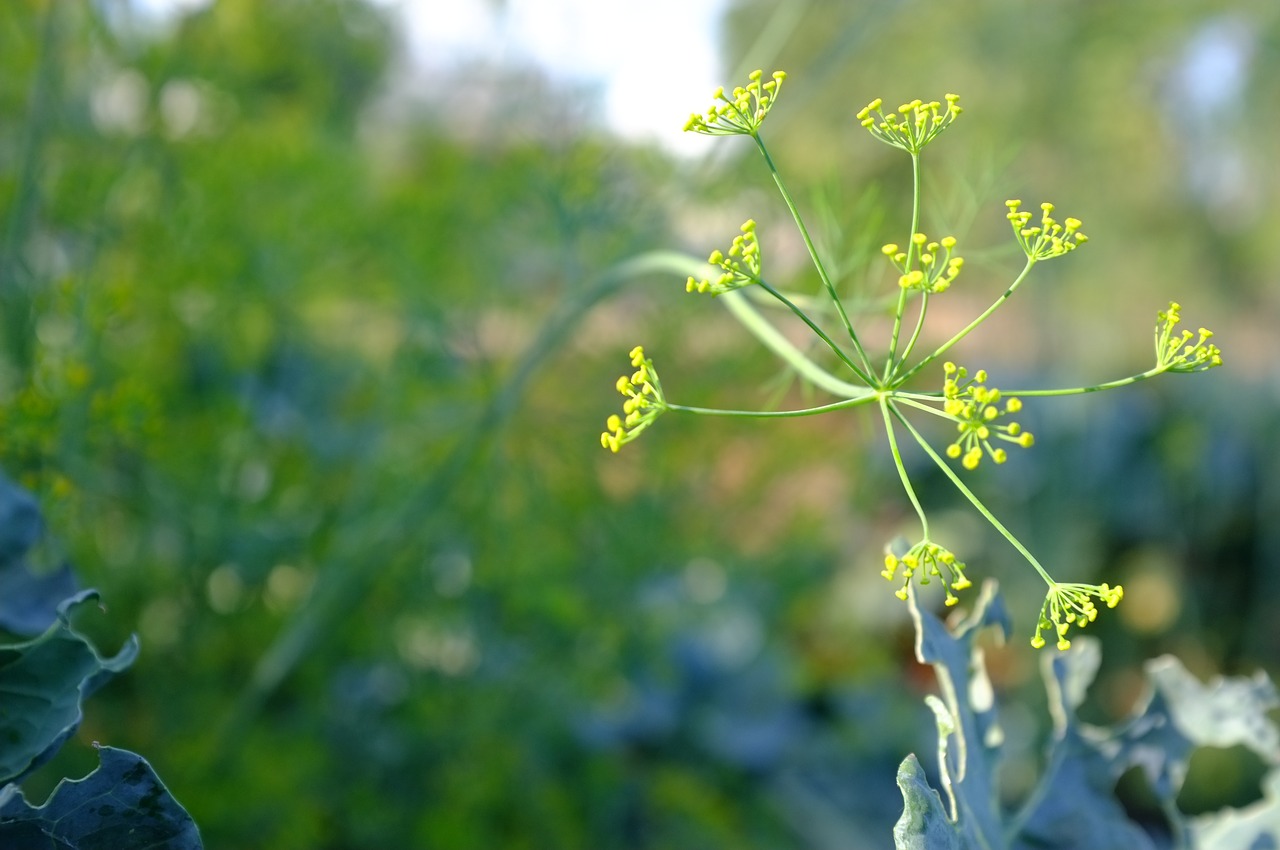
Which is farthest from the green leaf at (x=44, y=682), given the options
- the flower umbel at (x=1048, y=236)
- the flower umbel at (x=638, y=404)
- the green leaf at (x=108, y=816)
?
the flower umbel at (x=1048, y=236)

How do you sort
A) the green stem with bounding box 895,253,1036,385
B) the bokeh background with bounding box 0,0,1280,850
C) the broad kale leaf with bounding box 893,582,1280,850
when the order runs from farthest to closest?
the bokeh background with bounding box 0,0,1280,850 → the broad kale leaf with bounding box 893,582,1280,850 → the green stem with bounding box 895,253,1036,385

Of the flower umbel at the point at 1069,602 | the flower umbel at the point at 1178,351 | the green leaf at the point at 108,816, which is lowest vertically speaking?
the green leaf at the point at 108,816

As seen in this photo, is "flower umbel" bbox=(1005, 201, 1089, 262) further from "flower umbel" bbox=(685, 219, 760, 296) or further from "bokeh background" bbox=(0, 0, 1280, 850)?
"bokeh background" bbox=(0, 0, 1280, 850)

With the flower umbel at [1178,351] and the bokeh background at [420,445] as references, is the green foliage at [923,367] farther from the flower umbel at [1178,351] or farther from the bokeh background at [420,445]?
the bokeh background at [420,445]

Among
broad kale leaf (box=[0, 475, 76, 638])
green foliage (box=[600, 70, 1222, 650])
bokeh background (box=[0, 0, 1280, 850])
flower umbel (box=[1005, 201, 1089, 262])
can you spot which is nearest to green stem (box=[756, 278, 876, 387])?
green foliage (box=[600, 70, 1222, 650])

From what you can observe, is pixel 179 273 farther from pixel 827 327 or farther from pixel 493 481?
pixel 827 327

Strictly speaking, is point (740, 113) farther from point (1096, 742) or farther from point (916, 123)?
point (1096, 742)

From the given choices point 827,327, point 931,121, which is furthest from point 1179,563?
point 931,121
